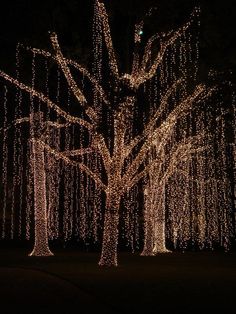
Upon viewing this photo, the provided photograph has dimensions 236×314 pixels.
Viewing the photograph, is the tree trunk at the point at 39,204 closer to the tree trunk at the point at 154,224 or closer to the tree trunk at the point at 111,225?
the tree trunk at the point at 154,224

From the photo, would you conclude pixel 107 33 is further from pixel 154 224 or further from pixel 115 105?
pixel 154 224

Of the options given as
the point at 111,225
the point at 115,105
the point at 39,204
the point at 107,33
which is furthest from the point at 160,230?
the point at 107,33

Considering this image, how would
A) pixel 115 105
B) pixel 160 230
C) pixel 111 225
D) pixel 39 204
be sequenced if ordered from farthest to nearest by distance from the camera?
1. pixel 160 230
2. pixel 39 204
3. pixel 111 225
4. pixel 115 105

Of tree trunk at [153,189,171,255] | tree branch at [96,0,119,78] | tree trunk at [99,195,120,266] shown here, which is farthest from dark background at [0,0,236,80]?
tree trunk at [153,189,171,255]

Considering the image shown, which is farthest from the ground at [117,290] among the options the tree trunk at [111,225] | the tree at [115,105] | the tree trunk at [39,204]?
the tree trunk at [39,204]

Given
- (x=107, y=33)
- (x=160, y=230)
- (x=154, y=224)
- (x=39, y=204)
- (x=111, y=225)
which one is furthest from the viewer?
(x=160, y=230)

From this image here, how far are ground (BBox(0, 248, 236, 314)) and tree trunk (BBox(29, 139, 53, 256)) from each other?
6174 mm

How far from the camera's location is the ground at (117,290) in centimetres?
870

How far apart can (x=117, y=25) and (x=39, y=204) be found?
7.00 m

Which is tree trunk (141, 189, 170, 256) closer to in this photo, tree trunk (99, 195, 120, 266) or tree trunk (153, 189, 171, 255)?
tree trunk (153, 189, 171, 255)

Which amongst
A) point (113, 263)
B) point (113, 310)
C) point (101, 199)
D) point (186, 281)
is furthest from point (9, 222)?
point (113, 310)

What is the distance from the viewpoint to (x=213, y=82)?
17172mm

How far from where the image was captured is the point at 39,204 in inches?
875

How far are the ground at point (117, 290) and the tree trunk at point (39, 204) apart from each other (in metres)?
6.17
